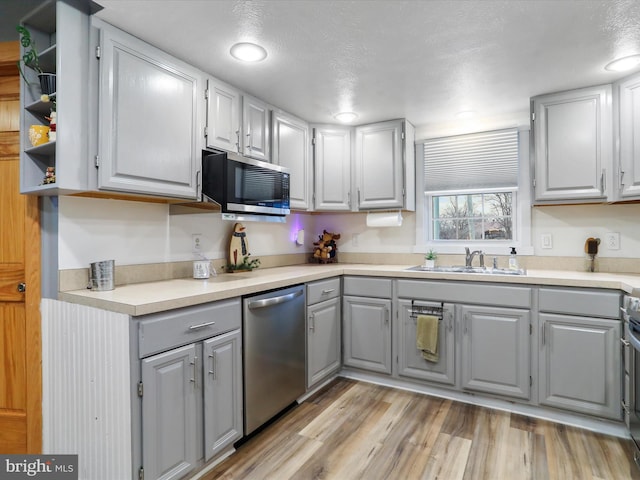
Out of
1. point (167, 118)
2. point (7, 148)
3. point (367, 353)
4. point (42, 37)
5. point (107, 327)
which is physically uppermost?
point (42, 37)

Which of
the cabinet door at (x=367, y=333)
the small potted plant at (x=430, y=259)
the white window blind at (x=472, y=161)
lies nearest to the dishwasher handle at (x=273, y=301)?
the cabinet door at (x=367, y=333)

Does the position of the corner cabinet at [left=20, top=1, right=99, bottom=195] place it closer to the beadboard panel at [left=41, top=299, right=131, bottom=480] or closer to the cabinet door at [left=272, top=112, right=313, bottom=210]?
the beadboard panel at [left=41, top=299, right=131, bottom=480]

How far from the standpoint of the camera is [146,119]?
6.08 ft

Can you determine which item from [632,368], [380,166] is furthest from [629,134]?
[380,166]

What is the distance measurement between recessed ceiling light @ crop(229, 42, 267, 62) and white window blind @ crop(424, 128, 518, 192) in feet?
6.15

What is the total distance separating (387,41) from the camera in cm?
186

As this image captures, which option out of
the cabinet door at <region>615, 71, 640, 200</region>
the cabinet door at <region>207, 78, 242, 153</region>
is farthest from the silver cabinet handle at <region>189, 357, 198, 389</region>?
the cabinet door at <region>615, 71, 640, 200</region>

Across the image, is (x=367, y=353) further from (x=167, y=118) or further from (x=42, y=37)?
(x=42, y=37)

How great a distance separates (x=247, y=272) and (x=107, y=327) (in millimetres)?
1285

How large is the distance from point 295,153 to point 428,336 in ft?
5.92

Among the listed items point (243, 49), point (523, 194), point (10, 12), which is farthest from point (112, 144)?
point (523, 194)

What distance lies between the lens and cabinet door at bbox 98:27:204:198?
1695 mm

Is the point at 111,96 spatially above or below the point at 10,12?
below

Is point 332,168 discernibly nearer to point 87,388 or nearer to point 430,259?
point 430,259
